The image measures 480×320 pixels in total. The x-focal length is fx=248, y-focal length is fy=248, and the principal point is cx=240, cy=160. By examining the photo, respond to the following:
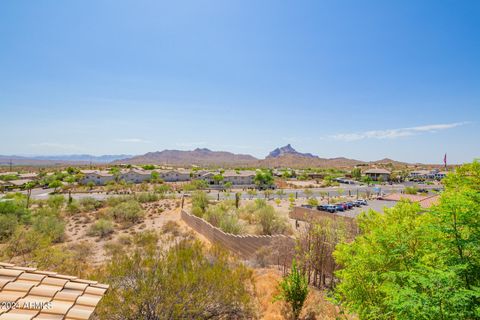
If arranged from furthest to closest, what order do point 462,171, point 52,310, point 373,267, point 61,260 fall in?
point 61,260, point 462,171, point 373,267, point 52,310

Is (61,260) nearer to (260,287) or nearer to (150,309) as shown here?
(150,309)

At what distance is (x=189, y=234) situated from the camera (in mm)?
23266

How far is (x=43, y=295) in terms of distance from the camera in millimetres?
3977

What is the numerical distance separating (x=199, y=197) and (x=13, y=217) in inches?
776

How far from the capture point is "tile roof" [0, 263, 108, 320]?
142 inches

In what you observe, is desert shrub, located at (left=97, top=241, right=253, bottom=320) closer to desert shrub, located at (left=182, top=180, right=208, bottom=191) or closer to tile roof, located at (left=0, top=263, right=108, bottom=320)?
tile roof, located at (left=0, top=263, right=108, bottom=320)

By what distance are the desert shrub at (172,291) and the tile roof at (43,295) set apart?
337 centimetres

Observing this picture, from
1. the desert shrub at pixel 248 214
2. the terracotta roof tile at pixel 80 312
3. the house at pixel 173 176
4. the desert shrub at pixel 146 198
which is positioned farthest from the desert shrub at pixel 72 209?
the house at pixel 173 176

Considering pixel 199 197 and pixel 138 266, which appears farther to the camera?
pixel 199 197

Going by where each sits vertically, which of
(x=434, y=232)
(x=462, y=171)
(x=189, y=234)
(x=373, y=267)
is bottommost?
(x=189, y=234)

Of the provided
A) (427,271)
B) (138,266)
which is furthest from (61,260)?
(427,271)

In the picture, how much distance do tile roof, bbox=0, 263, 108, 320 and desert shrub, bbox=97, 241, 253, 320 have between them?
3369 millimetres

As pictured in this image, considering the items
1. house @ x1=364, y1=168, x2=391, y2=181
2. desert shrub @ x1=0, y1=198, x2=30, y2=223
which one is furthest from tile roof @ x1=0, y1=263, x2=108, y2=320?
house @ x1=364, y1=168, x2=391, y2=181

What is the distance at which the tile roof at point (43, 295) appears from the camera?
11.8ft
